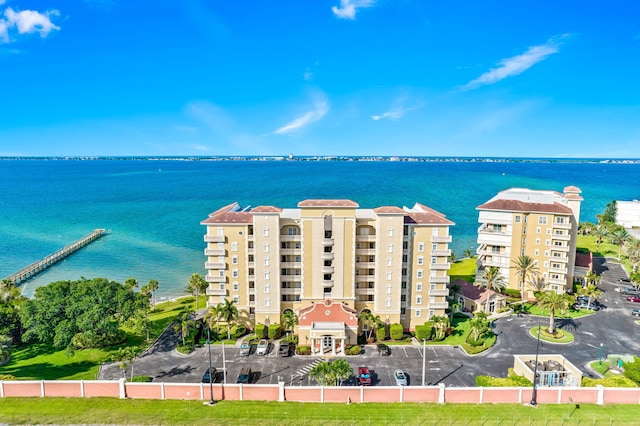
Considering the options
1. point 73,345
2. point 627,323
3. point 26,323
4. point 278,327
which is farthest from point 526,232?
point 26,323

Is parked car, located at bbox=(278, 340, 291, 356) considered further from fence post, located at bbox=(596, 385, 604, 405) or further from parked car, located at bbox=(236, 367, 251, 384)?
fence post, located at bbox=(596, 385, 604, 405)

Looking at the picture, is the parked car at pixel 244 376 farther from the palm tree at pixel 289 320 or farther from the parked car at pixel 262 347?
the palm tree at pixel 289 320

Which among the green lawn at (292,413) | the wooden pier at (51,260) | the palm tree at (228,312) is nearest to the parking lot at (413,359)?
the palm tree at (228,312)

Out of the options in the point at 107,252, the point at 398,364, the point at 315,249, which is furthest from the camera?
the point at 107,252

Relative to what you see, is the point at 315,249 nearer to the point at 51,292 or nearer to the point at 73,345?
the point at 73,345

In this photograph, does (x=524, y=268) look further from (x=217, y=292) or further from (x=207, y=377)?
(x=207, y=377)

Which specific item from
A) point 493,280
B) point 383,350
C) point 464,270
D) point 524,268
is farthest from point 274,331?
point 464,270

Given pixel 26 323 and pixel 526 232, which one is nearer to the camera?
pixel 26 323
